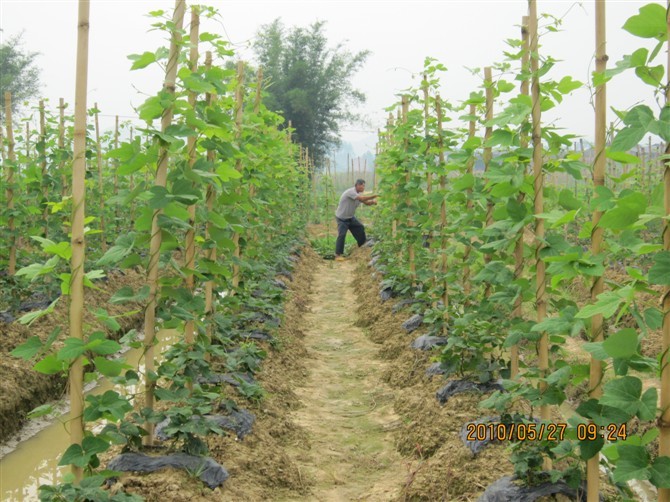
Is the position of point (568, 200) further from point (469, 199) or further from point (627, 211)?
point (469, 199)

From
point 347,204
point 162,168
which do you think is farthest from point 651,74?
point 347,204

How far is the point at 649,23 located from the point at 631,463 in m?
1.31

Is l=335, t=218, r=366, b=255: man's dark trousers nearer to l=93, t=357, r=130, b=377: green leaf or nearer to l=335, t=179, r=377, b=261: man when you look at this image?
l=335, t=179, r=377, b=261: man

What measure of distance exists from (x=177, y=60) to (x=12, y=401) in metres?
3.16

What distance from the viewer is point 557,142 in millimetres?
3219

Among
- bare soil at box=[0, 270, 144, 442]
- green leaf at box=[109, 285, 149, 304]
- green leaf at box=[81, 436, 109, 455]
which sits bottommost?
bare soil at box=[0, 270, 144, 442]

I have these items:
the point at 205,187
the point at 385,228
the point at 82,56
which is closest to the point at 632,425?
the point at 205,187

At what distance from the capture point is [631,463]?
2.05m

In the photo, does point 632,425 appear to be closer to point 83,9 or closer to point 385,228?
point 83,9

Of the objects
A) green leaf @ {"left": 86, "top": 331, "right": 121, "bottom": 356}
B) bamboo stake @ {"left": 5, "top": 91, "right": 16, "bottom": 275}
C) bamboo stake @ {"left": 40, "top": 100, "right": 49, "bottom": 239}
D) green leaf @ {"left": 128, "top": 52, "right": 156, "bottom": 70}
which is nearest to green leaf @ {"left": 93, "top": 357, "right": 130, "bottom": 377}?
green leaf @ {"left": 86, "top": 331, "right": 121, "bottom": 356}

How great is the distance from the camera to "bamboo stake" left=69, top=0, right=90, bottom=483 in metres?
2.72

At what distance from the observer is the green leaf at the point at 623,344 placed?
1982 mm

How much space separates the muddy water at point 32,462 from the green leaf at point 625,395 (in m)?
2.67

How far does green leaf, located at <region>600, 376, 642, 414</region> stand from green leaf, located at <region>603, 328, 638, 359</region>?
11cm
